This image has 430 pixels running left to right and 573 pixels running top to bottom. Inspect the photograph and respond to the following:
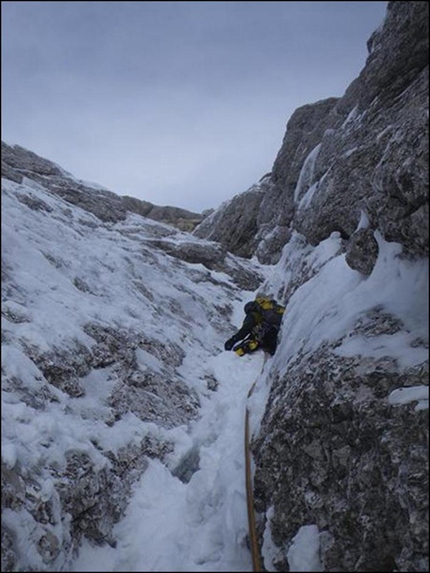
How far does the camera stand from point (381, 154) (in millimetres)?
10984

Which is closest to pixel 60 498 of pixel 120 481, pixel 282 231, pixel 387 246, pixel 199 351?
pixel 120 481

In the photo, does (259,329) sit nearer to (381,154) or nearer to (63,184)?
(381,154)

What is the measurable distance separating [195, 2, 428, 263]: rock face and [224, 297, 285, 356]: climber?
8.61 feet

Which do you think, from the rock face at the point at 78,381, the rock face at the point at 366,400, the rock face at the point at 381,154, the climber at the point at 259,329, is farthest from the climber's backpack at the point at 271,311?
the rock face at the point at 366,400

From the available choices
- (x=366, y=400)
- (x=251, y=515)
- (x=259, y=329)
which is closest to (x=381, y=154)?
(x=259, y=329)

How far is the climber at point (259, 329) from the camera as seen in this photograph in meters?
12.2

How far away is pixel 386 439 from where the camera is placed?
4566mm

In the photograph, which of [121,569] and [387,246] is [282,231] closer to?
[387,246]

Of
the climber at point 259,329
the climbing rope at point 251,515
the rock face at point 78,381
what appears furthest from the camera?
the climber at point 259,329

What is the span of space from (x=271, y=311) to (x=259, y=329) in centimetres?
84

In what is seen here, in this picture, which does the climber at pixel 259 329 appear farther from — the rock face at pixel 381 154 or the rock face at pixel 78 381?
the rock face at pixel 381 154

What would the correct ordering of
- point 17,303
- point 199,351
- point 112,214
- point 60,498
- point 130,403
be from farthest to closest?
point 112,214
point 199,351
point 130,403
point 17,303
point 60,498

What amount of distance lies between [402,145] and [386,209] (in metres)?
0.88

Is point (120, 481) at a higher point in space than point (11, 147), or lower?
lower
